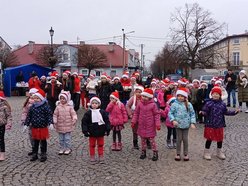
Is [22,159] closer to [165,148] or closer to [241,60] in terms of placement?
[165,148]

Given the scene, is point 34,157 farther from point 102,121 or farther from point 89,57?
point 89,57

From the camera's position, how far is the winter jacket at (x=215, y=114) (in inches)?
277

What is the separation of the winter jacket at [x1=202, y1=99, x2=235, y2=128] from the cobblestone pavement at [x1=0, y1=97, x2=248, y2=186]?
2.39 ft

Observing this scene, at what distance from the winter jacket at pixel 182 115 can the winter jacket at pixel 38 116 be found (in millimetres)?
2597

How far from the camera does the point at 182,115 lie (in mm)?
6875

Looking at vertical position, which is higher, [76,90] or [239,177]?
[76,90]

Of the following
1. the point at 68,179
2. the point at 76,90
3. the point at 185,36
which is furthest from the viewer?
the point at 185,36

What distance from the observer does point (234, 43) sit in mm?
78938

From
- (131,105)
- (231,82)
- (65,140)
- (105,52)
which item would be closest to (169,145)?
(131,105)

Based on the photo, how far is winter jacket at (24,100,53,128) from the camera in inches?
267

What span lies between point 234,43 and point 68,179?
79531 millimetres

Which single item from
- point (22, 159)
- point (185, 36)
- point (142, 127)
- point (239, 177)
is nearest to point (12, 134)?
point (22, 159)

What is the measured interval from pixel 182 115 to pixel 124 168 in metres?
1.69

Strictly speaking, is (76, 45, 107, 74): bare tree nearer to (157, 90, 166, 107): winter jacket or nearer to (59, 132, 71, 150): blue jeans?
(157, 90, 166, 107): winter jacket
